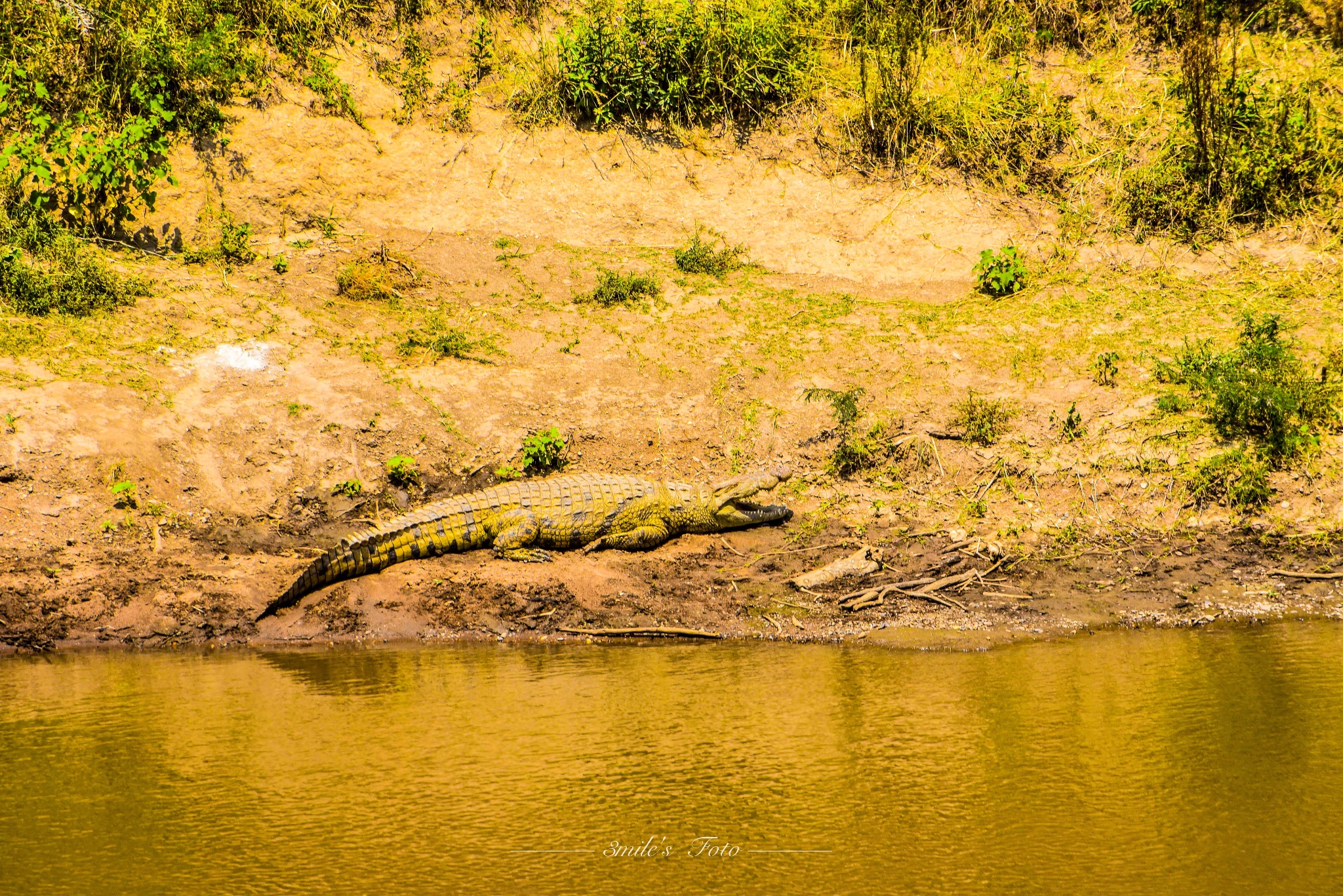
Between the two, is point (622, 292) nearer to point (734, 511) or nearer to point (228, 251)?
point (734, 511)

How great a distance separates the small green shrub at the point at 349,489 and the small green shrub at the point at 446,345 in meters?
1.51

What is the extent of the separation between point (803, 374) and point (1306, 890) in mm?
5449

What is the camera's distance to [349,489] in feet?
22.9

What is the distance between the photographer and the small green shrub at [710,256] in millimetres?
9547

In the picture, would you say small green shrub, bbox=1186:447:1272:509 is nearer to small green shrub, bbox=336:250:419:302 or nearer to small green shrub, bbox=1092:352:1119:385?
small green shrub, bbox=1092:352:1119:385

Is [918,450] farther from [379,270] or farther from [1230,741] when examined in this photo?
[379,270]

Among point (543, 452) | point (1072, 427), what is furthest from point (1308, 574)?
point (543, 452)

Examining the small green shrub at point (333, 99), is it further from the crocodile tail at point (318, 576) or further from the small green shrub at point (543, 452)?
the crocodile tail at point (318, 576)

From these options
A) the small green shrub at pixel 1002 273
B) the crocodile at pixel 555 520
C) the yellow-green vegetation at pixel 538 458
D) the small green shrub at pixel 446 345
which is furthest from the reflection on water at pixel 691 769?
the small green shrub at pixel 1002 273

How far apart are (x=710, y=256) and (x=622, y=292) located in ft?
3.51

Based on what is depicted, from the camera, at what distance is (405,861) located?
140 inches

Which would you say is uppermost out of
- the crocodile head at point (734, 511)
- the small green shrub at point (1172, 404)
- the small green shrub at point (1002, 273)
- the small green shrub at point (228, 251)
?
the small green shrub at point (228, 251)

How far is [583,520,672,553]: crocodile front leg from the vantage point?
679cm

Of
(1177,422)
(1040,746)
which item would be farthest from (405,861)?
(1177,422)
